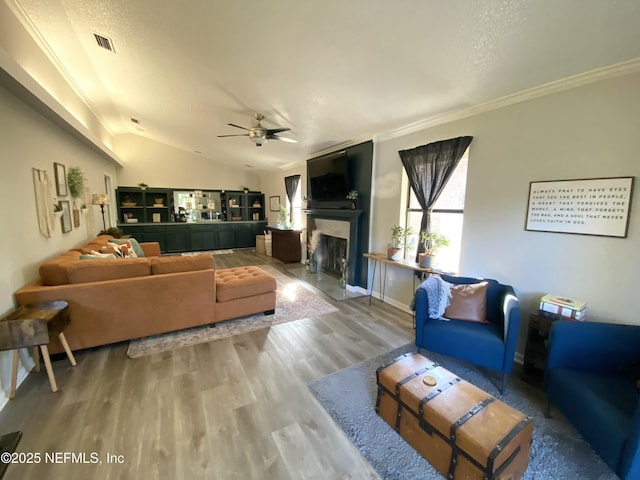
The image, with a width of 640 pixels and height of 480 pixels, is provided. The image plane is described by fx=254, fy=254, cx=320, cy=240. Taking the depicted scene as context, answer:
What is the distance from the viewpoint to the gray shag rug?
4.73 ft

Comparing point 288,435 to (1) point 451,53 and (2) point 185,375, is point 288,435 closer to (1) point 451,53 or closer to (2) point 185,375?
(2) point 185,375

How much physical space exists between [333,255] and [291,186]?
2.50m

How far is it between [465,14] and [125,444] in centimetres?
343

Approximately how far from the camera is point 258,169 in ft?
27.1

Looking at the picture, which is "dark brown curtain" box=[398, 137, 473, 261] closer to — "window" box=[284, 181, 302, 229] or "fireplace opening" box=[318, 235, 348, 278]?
"fireplace opening" box=[318, 235, 348, 278]

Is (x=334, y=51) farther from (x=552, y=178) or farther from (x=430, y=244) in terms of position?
(x=430, y=244)

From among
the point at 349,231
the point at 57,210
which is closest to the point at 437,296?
the point at 349,231

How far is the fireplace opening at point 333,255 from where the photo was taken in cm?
488

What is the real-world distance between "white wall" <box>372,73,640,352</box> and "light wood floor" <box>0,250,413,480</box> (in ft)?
4.51

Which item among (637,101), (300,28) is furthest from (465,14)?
(637,101)

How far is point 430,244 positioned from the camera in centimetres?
323

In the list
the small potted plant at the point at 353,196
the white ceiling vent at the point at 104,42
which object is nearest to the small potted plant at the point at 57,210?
the white ceiling vent at the point at 104,42

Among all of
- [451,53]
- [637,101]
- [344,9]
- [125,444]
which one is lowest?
[125,444]

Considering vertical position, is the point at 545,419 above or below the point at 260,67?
below
